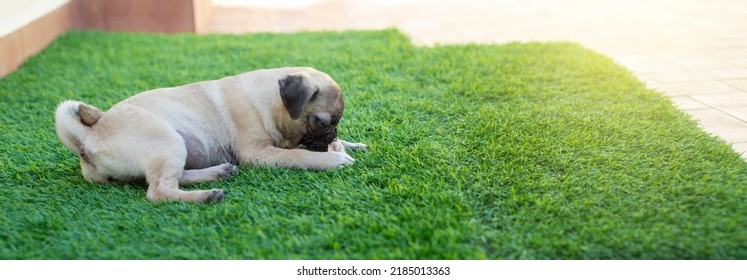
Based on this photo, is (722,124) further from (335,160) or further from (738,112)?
(335,160)

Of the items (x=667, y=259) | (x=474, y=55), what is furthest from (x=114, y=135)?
(x=474, y=55)

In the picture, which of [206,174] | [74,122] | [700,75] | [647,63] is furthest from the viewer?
[647,63]

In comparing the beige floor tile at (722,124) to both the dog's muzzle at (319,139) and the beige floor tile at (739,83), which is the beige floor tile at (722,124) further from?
the dog's muzzle at (319,139)

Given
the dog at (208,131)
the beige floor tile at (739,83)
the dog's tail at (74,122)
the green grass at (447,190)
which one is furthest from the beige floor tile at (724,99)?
the dog's tail at (74,122)

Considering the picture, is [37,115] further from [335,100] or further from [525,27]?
[525,27]

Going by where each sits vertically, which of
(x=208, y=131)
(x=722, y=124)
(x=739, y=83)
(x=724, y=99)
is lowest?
(x=208, y=131)

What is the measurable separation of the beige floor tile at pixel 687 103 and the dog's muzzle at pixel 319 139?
109 inches

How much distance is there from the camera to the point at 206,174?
12.7 feet

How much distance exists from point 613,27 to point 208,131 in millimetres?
6319

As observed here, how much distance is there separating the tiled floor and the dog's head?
2.42 m

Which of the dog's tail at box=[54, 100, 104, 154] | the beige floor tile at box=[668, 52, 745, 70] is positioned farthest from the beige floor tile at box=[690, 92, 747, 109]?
the dog's tail at box=[54, 100, 104, 154]

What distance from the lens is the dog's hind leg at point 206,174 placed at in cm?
382

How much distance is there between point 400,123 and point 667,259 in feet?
8.00

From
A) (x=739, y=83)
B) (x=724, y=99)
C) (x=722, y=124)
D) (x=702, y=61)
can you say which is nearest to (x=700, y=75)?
(x=702, y=61)
